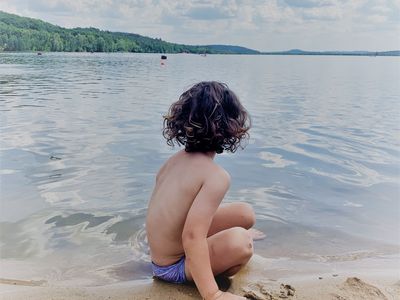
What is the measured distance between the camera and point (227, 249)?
3123 millimetres

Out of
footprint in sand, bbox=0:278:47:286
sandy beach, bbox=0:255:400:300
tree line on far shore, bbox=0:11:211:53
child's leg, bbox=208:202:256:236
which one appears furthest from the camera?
tree line on far shore, bbox=0:11:211:53

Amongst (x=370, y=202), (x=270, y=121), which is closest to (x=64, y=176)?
(x=370, y=202)

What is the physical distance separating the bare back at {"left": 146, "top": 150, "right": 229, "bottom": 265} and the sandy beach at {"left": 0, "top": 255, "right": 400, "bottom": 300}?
0.84ft

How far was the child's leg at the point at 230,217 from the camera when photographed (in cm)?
360

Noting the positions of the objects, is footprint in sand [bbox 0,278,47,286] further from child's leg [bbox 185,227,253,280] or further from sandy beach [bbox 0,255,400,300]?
child's leg [bbox 185,227,253,280]

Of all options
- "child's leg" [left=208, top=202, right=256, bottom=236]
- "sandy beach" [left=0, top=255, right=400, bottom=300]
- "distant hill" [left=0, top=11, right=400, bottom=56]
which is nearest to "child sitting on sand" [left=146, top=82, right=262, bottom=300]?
"sandy beach" [left=0, top=255, right=400, bottom=300]

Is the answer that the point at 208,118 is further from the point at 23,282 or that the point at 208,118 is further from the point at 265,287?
the point at 23,282

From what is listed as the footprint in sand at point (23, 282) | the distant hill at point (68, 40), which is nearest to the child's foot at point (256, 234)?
the footprint in sand at point (23, 282)

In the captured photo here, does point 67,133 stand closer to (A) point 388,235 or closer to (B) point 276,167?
(B) point 276,167

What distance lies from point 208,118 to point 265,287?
1196 millimetres

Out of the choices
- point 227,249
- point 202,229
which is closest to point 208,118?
point 202,229

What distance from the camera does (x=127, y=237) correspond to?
436cm

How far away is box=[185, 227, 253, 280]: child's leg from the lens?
3.12 metres

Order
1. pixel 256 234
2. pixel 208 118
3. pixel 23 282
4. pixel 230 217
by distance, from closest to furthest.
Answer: pixel 208 118 → pixel 23 282 → pixel 230 217 → pixel 256 234
